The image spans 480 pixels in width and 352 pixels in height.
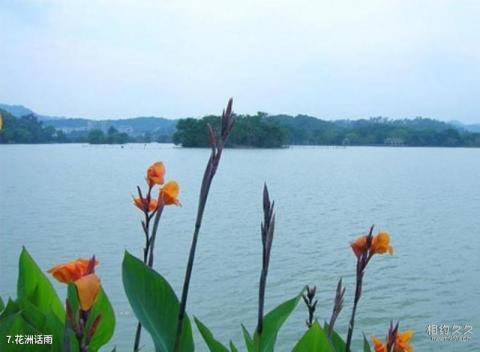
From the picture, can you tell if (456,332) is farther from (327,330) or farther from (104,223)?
(104,223)

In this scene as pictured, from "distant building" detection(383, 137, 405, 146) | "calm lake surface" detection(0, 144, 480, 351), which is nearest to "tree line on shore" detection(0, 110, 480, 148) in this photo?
"distant building" detection(383, 137, 405, 146)

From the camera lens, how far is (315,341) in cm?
84

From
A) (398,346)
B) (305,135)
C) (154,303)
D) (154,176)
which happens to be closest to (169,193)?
(154,176)

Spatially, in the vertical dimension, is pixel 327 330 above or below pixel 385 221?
above

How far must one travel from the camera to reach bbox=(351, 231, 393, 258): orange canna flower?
37.2 inches

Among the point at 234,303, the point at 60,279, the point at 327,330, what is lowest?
the point at 234,303

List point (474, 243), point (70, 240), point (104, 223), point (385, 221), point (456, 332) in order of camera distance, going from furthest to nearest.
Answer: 1. point (385, 221)
2. point (104, 223)
3. point (474, 243)
4. point (70, 240)
5. point (456, 332)

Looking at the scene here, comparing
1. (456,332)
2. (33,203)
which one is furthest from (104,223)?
(456,332)

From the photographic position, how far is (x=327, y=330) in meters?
0.99

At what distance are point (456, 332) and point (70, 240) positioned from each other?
7105mm

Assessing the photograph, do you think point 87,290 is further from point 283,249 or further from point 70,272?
point 283,249

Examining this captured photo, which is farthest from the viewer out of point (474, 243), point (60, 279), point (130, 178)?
point (130, 178)

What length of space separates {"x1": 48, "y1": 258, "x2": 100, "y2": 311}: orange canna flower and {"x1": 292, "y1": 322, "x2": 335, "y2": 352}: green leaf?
327 millimetres

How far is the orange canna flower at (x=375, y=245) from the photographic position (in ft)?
3.10
